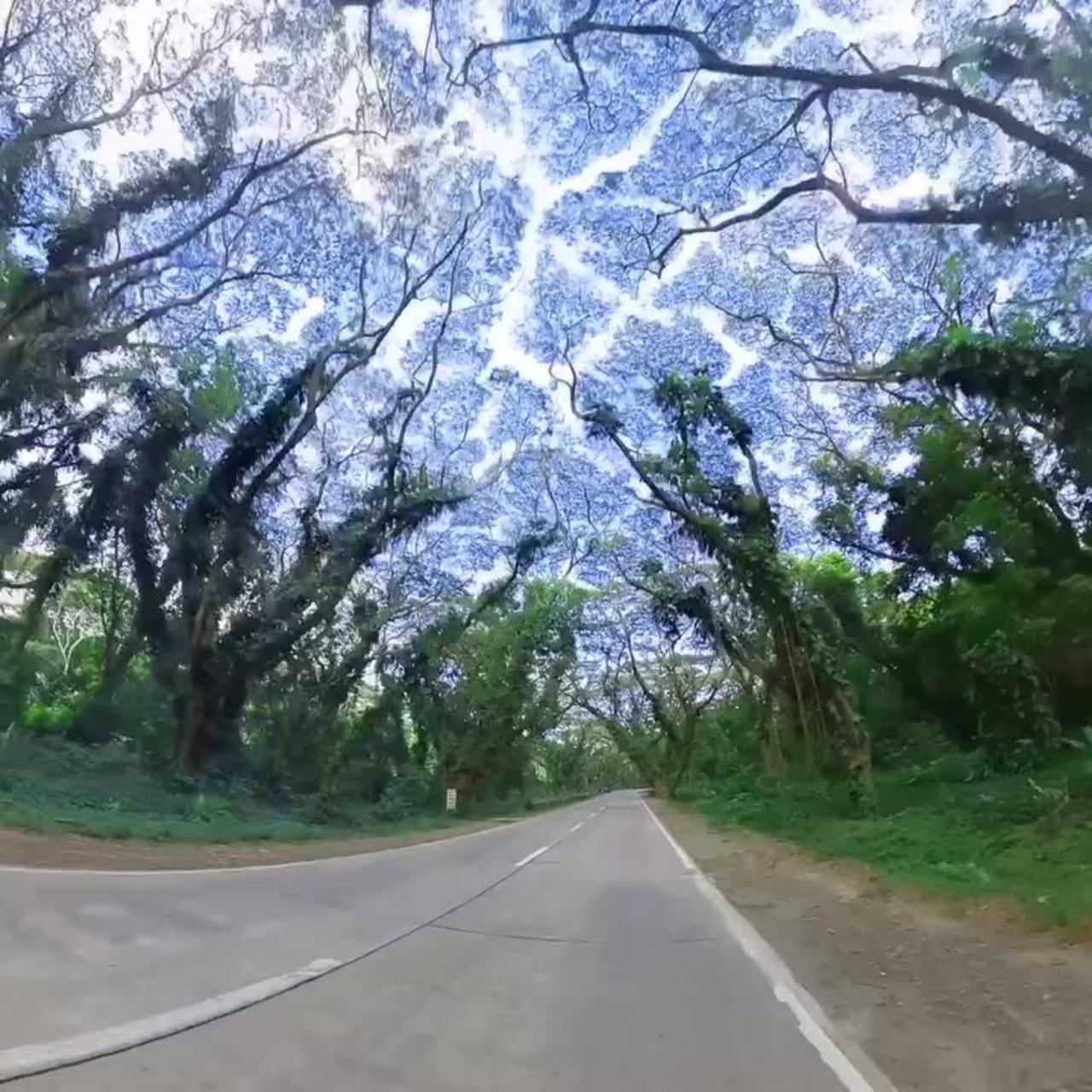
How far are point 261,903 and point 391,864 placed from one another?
22.7 feet

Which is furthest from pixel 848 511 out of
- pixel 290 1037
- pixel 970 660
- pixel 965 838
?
pixel 290 1037

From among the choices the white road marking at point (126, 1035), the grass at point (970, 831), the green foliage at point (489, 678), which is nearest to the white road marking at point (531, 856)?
the grass at point (970, 831)

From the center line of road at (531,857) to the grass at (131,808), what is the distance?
5.22m

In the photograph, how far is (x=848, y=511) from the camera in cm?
2811

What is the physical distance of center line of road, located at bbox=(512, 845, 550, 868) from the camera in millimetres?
17938

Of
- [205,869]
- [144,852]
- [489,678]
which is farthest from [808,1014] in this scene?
[489,678]

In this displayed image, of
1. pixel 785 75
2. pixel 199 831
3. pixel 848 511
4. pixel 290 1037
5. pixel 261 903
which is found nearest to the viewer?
pixel 290 1037

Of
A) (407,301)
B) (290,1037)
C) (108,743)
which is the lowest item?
(290,1037)

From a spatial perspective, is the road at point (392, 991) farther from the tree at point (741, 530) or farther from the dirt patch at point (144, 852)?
the tree at point (741, 530)

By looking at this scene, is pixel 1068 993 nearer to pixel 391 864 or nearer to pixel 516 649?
pixel 391 864

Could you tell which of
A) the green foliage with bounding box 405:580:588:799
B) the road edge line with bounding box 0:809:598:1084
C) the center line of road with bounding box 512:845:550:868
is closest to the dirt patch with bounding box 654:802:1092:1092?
the road edge line with bounding box 0:809:598:1084

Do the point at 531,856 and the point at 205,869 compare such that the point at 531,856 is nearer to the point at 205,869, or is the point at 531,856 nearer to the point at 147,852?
the point at 147,852

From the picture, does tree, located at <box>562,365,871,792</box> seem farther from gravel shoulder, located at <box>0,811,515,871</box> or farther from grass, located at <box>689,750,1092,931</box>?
gravel shoulder, located at <box>0,811,515,871</box>

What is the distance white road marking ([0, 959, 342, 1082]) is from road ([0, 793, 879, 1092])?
32 millimetres
